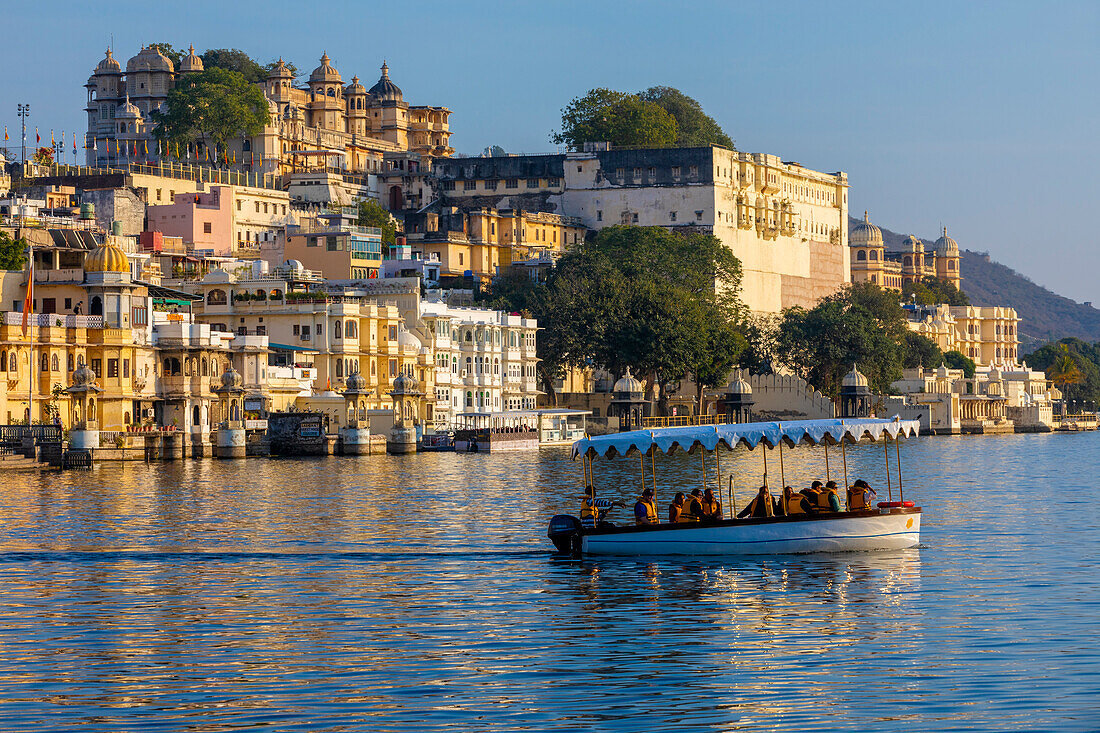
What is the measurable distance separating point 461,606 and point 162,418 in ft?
200

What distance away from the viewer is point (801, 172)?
177 meters

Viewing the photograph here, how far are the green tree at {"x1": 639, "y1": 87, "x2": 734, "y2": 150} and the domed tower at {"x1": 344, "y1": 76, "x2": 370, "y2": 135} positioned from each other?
2707 centimetres

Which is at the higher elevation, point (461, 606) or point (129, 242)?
point (129, 242)

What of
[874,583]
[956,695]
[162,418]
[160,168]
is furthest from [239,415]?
[956,695]

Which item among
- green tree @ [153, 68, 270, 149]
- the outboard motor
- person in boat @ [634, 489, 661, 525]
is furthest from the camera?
green tree @ [153, 68, 270, 149]

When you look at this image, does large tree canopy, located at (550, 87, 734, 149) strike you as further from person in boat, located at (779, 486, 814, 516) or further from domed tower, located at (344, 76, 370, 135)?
person in boat, located at (779, 486, 814, 516)

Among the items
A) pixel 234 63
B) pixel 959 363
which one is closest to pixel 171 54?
pixel 234 63

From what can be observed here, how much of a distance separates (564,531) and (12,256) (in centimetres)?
6075

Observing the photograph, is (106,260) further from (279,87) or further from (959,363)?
(959,363)

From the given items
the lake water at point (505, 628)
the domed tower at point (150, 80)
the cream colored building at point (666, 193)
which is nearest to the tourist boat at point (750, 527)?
the lake water at point (505, 628)

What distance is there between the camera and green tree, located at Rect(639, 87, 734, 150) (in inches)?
7087

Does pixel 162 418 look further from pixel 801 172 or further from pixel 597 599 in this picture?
pixel 801 172

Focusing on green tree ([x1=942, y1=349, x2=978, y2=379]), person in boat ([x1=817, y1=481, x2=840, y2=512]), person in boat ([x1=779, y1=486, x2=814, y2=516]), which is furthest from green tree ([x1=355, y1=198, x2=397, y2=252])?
person in boat ([x1=817, y1=481, x2=840, y2=512])

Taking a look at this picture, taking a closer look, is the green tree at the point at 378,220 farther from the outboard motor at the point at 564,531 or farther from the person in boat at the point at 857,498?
the person in boat at the point at 857,498
